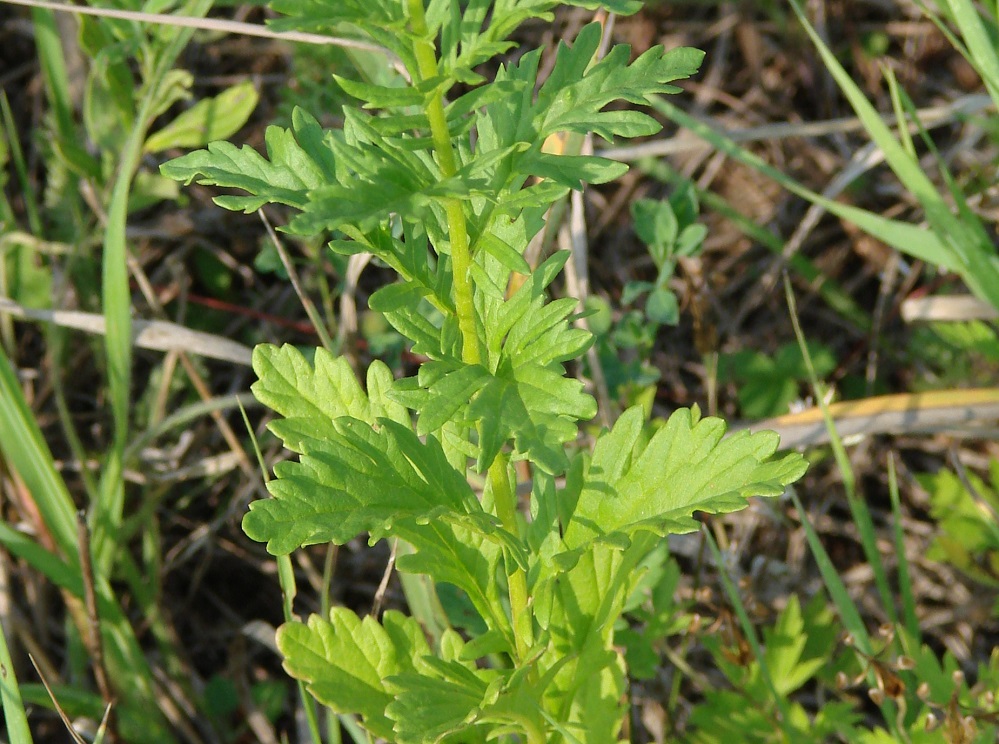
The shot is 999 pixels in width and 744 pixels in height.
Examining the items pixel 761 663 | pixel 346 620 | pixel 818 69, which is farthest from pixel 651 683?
pixel 818 69

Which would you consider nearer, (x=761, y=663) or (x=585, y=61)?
(x=585, y=61)

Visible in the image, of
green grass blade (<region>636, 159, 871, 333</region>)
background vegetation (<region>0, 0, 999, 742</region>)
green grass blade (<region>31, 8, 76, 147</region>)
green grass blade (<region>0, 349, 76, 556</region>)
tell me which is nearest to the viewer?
green grass blade (<region>0, 349, 76, 556</region>)

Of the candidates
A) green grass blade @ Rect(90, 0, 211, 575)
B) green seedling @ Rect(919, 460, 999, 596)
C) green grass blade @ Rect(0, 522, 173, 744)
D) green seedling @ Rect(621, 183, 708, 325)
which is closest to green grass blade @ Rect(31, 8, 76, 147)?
green grass blade @ Rect(90, 0, 211, 575)

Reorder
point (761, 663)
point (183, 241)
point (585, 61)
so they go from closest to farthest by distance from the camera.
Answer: point (585, 61) < point (761, 663) < point (183, 241)

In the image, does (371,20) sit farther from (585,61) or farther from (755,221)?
(755,221)

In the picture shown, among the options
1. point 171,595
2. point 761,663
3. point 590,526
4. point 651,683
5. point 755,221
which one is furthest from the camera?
point 755,221

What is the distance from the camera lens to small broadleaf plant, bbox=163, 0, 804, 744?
122 cm

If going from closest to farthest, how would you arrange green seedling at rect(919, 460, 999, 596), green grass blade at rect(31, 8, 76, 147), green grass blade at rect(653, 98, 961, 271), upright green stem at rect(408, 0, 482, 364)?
upright green stem at rect(408, 0, 482, 364)
green grass blade at rect(653, 98, 961, 271)
green seedling at rect(919, 460, 999, 596)
green grass blade at rect(31, 8, 76, 147)

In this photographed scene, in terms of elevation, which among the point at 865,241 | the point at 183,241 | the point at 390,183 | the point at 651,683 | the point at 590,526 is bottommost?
the point at 651,683

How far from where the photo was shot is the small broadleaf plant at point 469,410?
1.22m

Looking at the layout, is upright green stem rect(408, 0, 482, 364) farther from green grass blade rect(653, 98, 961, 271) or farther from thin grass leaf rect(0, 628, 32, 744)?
green grass blade rect(653, 98, 961, 271)

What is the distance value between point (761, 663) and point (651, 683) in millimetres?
619

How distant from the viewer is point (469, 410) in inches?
49.4

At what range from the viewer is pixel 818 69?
366 cm
